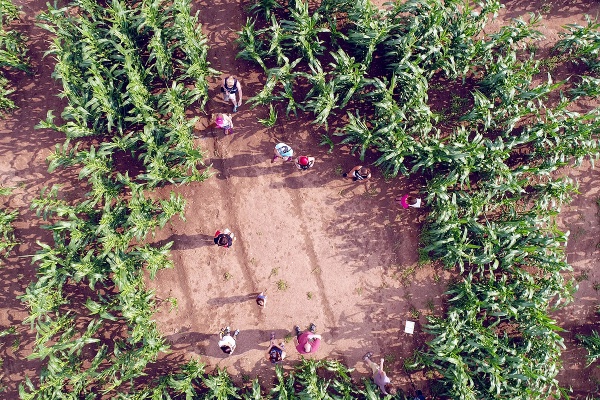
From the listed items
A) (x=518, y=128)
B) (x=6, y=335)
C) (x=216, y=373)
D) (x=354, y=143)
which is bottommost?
(x=216, y=373)

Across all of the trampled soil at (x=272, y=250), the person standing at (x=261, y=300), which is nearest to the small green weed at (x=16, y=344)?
the trampled soil at (x=272, y=250)

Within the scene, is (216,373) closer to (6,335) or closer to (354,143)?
(6,335)

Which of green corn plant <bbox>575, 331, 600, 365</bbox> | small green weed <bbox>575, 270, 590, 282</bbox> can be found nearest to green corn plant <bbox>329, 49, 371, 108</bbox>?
small green weed <bbox>575, 270, 590, 282</bbox>

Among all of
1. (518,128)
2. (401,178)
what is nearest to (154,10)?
(401,178)

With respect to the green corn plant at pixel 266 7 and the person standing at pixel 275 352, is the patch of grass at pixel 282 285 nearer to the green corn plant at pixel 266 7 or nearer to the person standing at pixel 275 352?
the person standing at pixel 275 352

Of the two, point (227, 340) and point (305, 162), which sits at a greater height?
point (305, 162)

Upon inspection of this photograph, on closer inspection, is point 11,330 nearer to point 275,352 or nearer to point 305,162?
point 275,352

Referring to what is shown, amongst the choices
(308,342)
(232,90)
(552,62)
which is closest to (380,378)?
(308,342)
